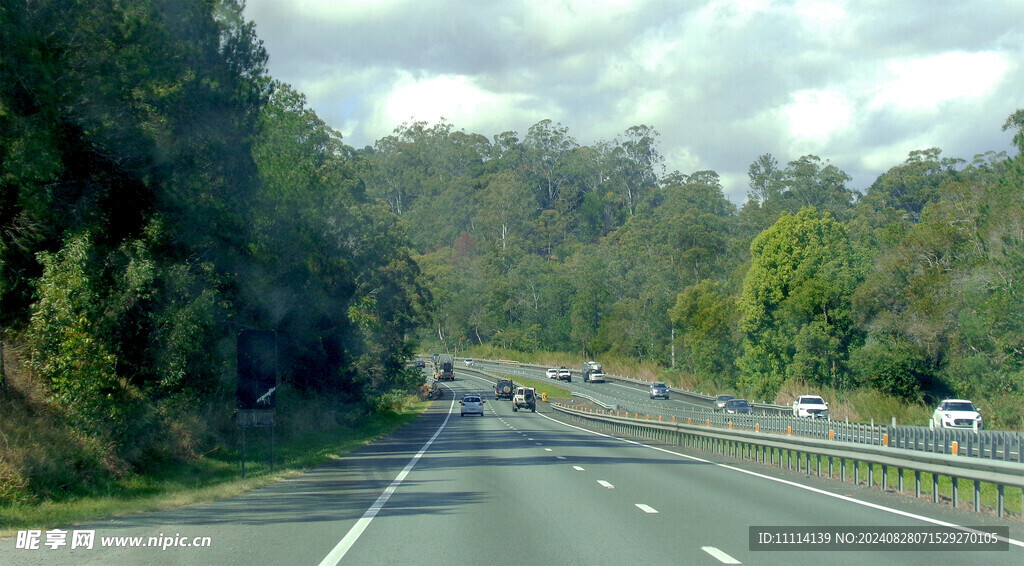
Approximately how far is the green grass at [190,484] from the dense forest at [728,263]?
33.2m

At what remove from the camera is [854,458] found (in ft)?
60.3

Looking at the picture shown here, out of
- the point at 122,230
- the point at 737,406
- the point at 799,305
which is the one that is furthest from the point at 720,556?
the point at 799,305

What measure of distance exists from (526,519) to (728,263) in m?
103

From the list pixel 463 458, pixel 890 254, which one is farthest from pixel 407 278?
pixel 463 458

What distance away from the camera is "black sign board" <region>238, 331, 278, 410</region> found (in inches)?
862

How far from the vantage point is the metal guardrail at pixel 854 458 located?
13.5 m

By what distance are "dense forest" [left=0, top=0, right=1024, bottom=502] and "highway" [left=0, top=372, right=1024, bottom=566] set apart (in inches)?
197

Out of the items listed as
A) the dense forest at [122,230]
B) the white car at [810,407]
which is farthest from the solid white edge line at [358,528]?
the white car at [810,407]

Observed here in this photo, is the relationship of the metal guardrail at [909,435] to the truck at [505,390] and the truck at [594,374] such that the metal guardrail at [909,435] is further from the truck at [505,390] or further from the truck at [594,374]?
the truck at [594,374]

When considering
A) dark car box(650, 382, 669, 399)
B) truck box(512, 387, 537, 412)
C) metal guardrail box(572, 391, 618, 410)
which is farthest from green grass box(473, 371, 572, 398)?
truck box(512, 387, 537, 412)

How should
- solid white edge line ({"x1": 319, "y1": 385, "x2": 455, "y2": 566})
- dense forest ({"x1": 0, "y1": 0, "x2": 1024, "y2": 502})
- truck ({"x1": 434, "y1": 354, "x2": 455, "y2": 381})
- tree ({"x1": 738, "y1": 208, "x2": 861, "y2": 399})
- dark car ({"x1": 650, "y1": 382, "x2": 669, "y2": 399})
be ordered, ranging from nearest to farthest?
solid white edge line ({"x1": 319, "y1": 385, "x2": 455, "y2": 566})
dense forest ({"x1": 0, "y1": 0, "x2": 1024, "y2": 502})
tree ({"x1": 738, "y1": 208, "x2": 861, "y2": 399})
dark car ({"x1": 650, "y1": 382, "x2": 669, "y2": 399})
truck ({"x1": 434, "y1": 354, "x2": 455, "y2": 381})

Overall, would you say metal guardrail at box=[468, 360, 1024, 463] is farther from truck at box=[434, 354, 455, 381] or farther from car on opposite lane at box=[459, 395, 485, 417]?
truck at box=[434, 354, 455, 381]

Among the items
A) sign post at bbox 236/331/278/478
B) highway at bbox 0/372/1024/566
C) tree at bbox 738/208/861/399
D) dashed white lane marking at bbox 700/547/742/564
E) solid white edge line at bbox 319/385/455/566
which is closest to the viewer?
dashed white lane marking at bbox 700/547/742/564

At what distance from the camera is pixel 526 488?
17.9 metres
